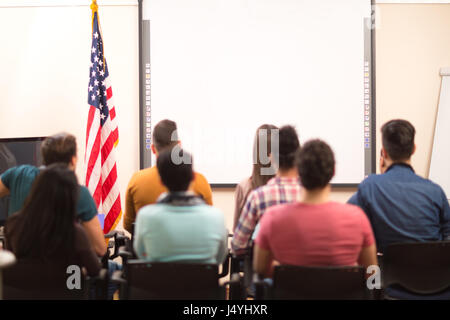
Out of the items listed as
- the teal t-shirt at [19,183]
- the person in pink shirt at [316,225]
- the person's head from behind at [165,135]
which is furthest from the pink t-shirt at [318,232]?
the teal t-shirt at [19,183]

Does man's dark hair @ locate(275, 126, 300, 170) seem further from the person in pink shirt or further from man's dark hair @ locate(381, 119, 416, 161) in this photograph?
man's dark hair @ locate(381, 119, 416, 161)

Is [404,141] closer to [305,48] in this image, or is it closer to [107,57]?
[305,48]

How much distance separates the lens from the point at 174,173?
2.04m

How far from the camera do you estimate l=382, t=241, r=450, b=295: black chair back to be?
217 cm

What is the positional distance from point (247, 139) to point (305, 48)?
1002mm

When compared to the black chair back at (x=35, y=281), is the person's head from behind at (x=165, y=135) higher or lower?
higher

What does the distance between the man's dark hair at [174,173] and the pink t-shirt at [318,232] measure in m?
0.40

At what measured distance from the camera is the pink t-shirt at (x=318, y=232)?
189 centimetres

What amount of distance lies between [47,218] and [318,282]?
3.93 ft

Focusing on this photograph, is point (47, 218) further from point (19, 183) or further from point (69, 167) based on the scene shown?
point (19, 183)

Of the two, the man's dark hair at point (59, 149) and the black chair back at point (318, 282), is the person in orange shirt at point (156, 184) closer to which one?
the man's dark hair at point (59, 149)

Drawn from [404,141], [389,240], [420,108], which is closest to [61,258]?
[389,240]

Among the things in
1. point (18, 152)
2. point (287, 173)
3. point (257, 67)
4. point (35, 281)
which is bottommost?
point (35, 281)

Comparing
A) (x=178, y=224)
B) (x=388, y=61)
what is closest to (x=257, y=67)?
(x=388, y=61)
